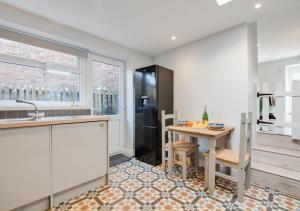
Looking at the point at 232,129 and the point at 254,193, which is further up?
the point at 232,129

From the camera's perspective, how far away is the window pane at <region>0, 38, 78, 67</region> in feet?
6.21

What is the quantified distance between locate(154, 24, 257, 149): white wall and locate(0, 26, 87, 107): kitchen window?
6.34 feet

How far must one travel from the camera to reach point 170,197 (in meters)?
1.69

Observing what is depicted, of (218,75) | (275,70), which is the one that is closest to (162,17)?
(218,75)

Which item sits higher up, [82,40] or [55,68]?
[82,40]

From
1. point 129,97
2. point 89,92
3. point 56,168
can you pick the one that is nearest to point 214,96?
point 129,97

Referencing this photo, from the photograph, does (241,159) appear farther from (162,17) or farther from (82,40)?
(82,40)

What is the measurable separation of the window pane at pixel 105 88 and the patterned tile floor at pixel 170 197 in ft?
4.73

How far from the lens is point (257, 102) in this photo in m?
2.21

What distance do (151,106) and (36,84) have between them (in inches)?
72.8

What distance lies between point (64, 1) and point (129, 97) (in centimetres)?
196

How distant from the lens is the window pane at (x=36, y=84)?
6.26 ft

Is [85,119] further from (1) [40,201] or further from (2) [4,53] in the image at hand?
(2) [4,53]

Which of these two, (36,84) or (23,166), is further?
(36,84)
